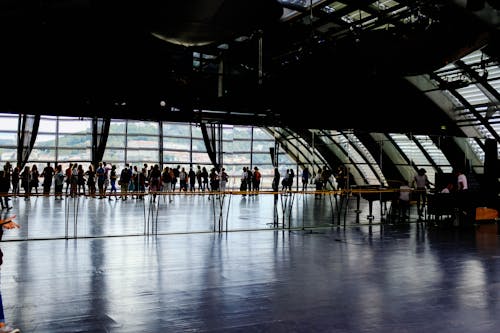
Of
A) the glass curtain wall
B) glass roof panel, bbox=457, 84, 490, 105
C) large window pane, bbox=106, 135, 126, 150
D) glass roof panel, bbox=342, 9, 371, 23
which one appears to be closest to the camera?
glass roof panel, bbox=342, 9, 371, 23

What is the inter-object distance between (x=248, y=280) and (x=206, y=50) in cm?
1337

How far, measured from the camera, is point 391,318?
3.86m

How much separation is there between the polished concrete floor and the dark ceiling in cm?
258

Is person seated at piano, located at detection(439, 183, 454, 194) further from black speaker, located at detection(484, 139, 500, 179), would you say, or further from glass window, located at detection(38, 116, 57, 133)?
glass window, located at detection(38, 116, 57, 133)

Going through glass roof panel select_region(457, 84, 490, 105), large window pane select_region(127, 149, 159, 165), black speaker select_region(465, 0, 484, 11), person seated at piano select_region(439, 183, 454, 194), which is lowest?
person seated at piano select_region(439, 183, 454, 194)

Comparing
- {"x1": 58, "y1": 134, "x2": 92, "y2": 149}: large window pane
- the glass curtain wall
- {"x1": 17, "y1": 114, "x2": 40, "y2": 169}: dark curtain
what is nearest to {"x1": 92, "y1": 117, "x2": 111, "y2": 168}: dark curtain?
the glass curtain wall

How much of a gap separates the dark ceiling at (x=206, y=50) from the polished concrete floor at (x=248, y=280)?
258cm

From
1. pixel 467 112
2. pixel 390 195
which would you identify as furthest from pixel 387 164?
pixel 390 195

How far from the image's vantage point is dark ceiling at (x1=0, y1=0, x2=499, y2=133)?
4230 mm

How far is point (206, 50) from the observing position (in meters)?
17.1

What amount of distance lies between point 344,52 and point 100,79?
5.86 meters

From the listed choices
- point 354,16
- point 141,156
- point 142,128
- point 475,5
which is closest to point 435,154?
point 354,16

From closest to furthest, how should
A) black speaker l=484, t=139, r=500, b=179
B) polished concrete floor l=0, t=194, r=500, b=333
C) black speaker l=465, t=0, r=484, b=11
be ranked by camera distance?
polished concrete floor l=0, t=194, r=500, b=333, black speaker l=465, t=0, r=484, b=11, black speaker l=484, t=139, r=500, b=179

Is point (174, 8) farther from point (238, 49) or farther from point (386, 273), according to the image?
point (238, 49)
